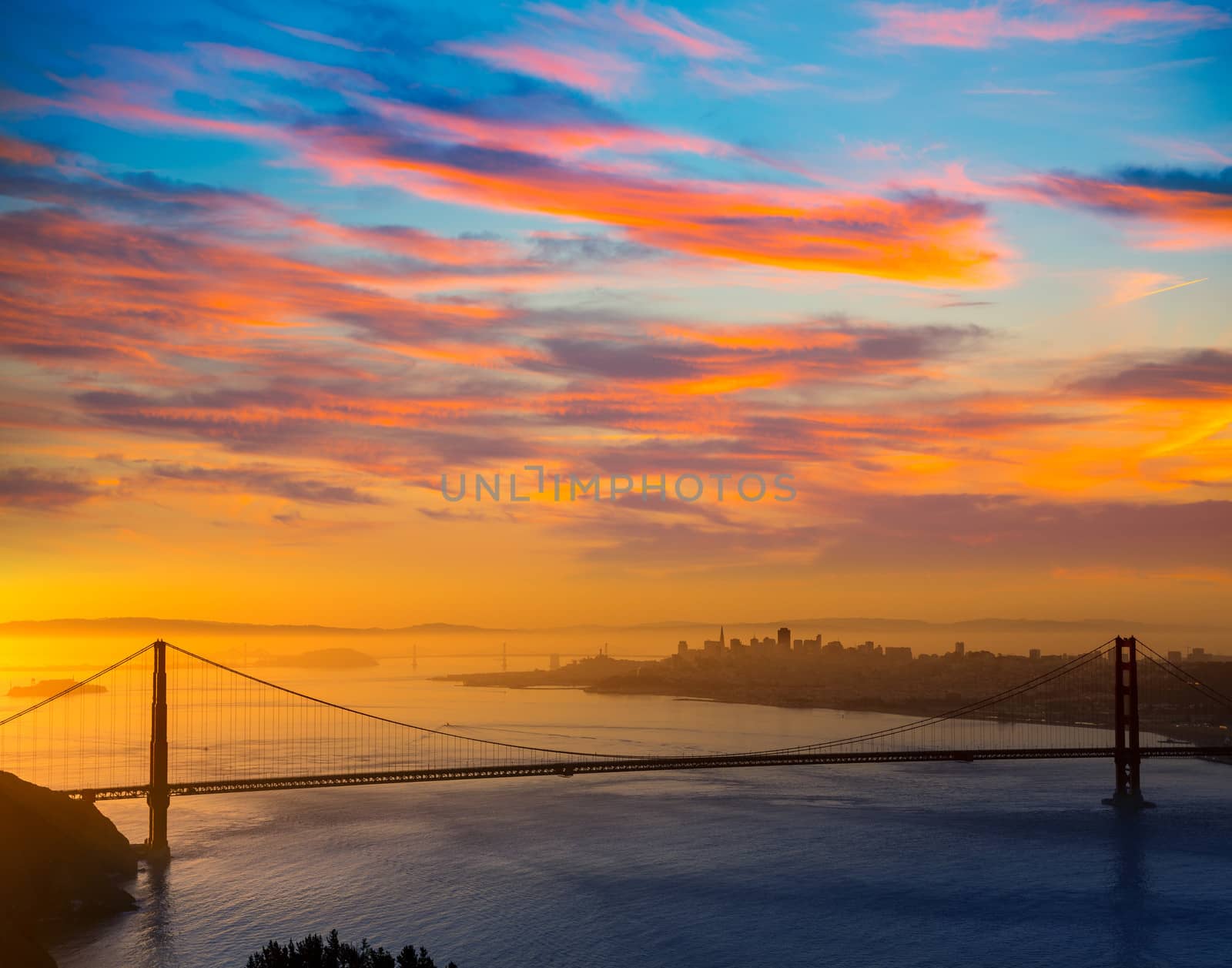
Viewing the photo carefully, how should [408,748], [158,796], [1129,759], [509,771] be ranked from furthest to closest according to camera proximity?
[408,748] → [1129,759] → [509,771] → [158,796]

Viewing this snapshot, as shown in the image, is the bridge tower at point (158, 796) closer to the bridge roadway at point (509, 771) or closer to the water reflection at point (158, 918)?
the bridge roadway at point (509, 771)

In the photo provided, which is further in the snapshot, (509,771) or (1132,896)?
(509,771)

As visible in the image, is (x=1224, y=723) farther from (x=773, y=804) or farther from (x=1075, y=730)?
(x=773, y=804)

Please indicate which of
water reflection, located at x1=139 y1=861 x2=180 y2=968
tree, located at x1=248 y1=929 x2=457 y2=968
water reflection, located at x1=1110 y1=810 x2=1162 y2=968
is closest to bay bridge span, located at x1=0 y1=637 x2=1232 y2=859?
water reflection, located at x1=139 y1=861 x2=180 y2=968

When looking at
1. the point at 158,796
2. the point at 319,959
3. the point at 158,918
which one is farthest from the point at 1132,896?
the point at 158,796

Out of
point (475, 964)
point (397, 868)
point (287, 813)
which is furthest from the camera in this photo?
point (287, 813)

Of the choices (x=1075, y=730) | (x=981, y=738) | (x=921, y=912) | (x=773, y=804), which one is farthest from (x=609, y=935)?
(x=1075, y=730)

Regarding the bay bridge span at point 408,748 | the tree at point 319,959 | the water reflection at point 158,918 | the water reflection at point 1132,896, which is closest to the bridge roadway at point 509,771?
the bay bridge span at point 408,748

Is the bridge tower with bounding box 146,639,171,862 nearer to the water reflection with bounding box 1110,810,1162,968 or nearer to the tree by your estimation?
the tree

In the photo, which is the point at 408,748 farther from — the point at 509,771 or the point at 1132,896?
the point at 1132,896
